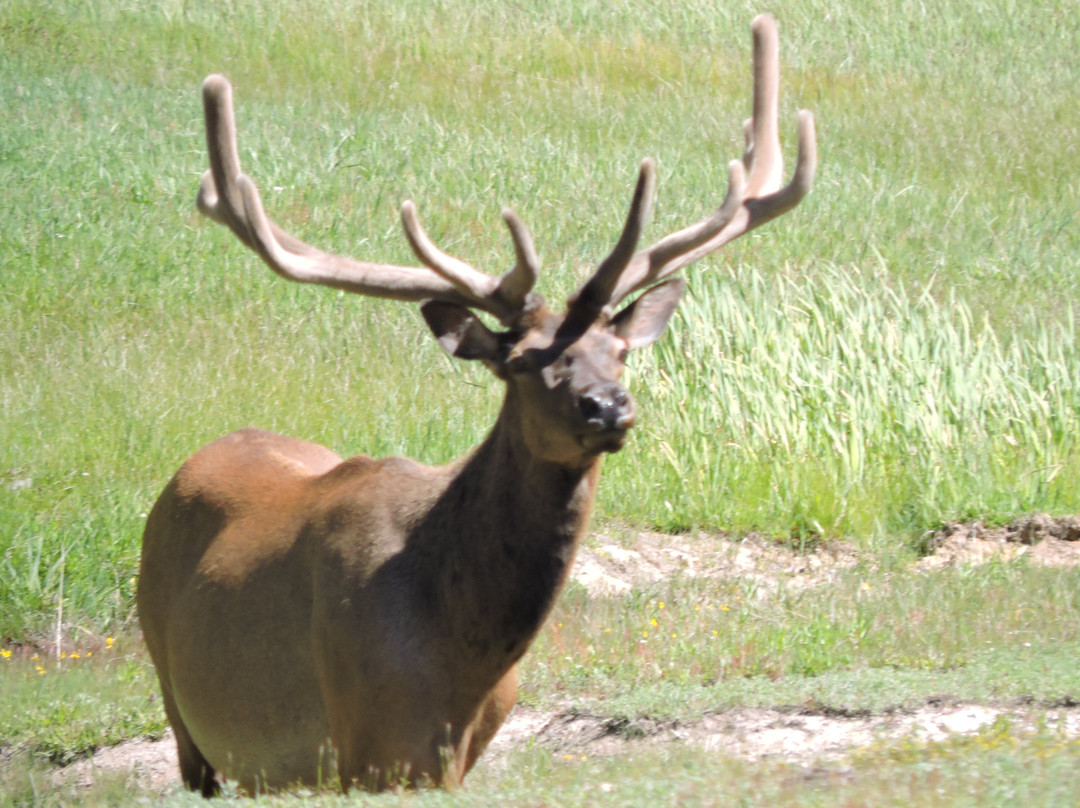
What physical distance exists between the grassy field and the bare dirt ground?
0.15 meters

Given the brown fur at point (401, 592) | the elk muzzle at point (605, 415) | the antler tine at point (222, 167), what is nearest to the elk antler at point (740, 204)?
the brown fur at point (401, 592)

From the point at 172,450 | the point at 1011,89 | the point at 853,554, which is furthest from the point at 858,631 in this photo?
the point at 1011,89

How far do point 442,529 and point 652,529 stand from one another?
15.9 feet

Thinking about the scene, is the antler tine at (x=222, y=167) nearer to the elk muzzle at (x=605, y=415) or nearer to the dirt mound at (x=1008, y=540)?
the elk muzzle at (x=605, y=415)

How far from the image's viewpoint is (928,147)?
20922 mm

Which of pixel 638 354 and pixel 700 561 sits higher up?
pixel 638 354

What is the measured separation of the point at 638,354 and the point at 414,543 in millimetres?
6453

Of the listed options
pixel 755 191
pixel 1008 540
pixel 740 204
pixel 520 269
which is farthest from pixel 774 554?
pixel 520 269

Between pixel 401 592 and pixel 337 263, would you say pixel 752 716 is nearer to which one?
pixel 401 592

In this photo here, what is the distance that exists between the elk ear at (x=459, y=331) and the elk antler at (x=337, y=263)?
0.11 m

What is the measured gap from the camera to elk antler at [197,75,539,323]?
501 cm

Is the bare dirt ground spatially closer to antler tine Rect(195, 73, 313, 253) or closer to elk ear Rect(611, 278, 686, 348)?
elk ear Rect(611, 278, 686, 348)

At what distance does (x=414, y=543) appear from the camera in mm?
4926

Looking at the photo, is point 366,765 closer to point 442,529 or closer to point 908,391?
point 442,529
